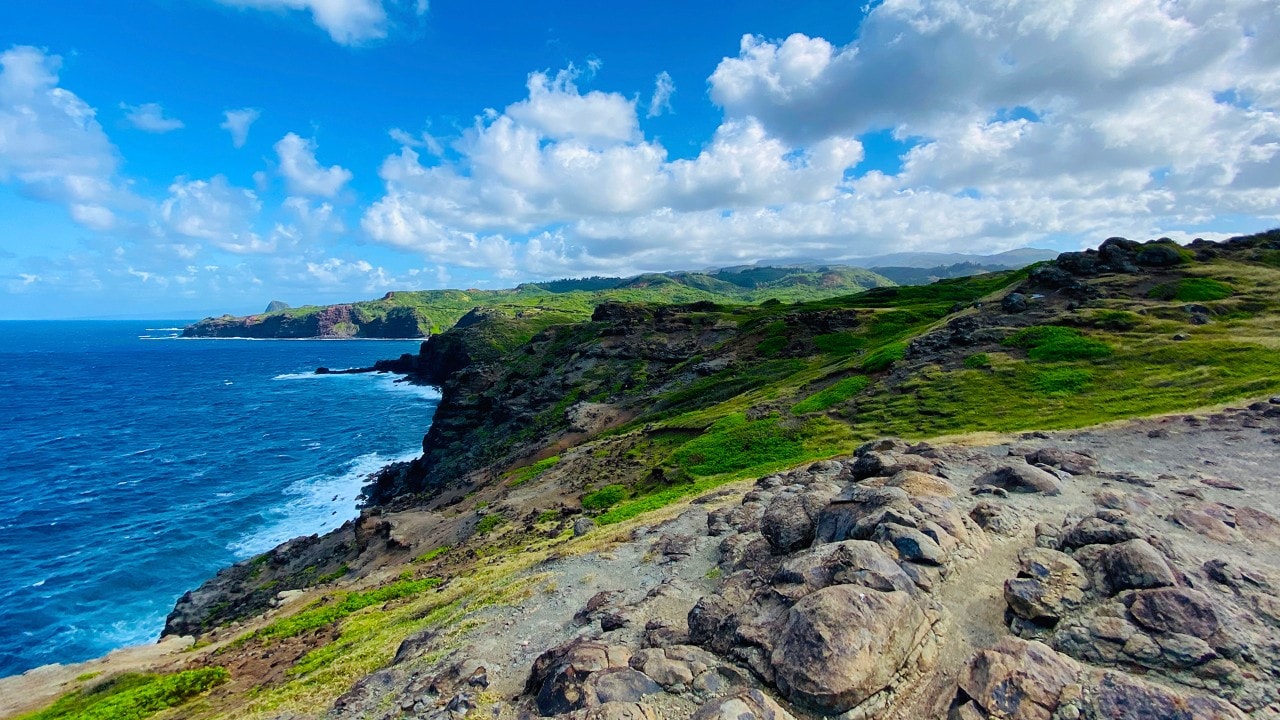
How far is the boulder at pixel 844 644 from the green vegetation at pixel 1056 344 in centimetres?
3493

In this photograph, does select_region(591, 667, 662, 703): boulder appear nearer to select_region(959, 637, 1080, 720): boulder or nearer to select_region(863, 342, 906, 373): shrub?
select_region(959, 637, 1080, 720): boulder

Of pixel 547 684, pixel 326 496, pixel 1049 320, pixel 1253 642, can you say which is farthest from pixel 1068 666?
pixel 326 496

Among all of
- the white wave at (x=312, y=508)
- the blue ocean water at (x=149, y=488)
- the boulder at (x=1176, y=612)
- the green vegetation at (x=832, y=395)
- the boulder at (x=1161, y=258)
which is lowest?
the white wave at (x=312, y=508)

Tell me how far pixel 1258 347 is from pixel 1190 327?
179 inches

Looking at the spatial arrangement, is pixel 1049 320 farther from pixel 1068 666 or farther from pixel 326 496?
pixel 326 496

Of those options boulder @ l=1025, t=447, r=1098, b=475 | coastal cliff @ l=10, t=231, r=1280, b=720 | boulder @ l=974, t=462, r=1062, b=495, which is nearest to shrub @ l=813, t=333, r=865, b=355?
coastal cliff @ l=10, t=231, r=1280, b=720

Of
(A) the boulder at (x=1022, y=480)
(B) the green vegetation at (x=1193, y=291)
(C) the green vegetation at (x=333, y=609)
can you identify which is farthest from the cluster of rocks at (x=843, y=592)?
(B) the green vegetation at (x=1193, y=291)

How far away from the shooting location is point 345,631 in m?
22.0

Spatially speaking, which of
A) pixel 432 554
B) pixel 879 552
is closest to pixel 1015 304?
pixel 879 552

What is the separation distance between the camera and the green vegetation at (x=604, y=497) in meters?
33.6

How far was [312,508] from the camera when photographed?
66.8 m

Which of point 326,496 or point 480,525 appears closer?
point 480,525

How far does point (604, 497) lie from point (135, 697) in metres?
21.6

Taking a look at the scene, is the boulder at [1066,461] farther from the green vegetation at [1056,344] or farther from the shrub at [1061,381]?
the green vegetation at [1056,344]
